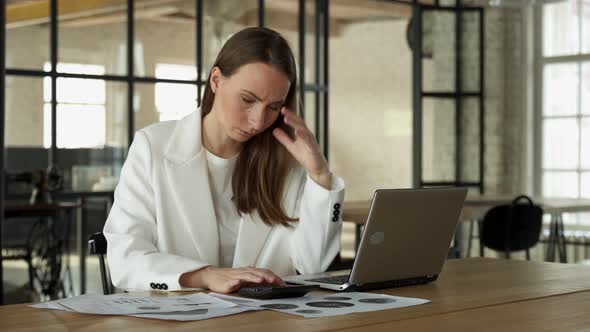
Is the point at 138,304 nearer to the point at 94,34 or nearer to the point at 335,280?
the point at 335,280

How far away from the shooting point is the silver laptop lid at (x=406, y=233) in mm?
2006

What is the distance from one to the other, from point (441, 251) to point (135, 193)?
0.83 metres

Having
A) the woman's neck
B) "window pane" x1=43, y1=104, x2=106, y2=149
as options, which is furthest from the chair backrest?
the woman's neck

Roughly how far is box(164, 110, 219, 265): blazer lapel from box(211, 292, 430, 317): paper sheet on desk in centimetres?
53

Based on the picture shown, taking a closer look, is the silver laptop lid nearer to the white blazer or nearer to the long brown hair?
the white blazer

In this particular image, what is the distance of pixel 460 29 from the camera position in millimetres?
9125

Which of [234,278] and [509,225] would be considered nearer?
[234,278]

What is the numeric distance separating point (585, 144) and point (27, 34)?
509 centimetres

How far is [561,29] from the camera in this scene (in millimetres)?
8656

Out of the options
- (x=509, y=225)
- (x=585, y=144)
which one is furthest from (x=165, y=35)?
(x=585, y=144)

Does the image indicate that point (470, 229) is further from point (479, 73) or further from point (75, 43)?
point (75, 43)

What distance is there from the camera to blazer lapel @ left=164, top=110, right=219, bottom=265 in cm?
250

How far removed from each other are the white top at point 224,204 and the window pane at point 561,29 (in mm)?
6604

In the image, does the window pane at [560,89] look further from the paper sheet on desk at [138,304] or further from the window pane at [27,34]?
the paper sheet on desk at [138,304]
